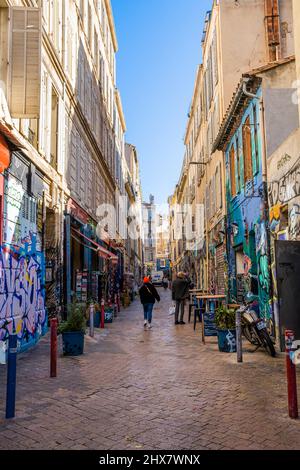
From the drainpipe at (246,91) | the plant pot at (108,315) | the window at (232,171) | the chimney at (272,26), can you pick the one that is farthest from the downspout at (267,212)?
the chimney at (272,26)

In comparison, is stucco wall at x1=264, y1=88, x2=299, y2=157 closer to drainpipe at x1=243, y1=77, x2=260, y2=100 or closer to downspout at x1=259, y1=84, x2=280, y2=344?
downspout at x1=259, y1=84, x2=280, y2=344

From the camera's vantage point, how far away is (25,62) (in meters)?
8.99

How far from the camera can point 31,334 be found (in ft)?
33.2

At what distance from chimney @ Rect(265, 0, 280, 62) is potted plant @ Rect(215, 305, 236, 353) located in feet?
40.6

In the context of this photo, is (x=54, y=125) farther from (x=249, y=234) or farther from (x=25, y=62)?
(x=249, y=234)

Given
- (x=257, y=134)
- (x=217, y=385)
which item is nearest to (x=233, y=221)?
(x=257, y=134)

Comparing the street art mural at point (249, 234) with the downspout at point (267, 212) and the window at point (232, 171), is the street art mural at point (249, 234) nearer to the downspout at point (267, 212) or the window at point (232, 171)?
the downspout at point (267, 212)

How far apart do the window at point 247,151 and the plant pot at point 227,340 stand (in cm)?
534

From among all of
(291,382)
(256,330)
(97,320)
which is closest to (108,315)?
(97,320)

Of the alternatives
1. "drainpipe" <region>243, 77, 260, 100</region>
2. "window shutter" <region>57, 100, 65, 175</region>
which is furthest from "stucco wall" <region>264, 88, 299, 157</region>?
"window shutter" <region>57, 100, 65, 175</region>

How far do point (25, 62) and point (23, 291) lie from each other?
186 inches

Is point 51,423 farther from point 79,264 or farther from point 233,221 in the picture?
point 79,264

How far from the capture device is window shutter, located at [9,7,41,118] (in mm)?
8742

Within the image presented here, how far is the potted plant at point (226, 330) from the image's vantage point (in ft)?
29.3
